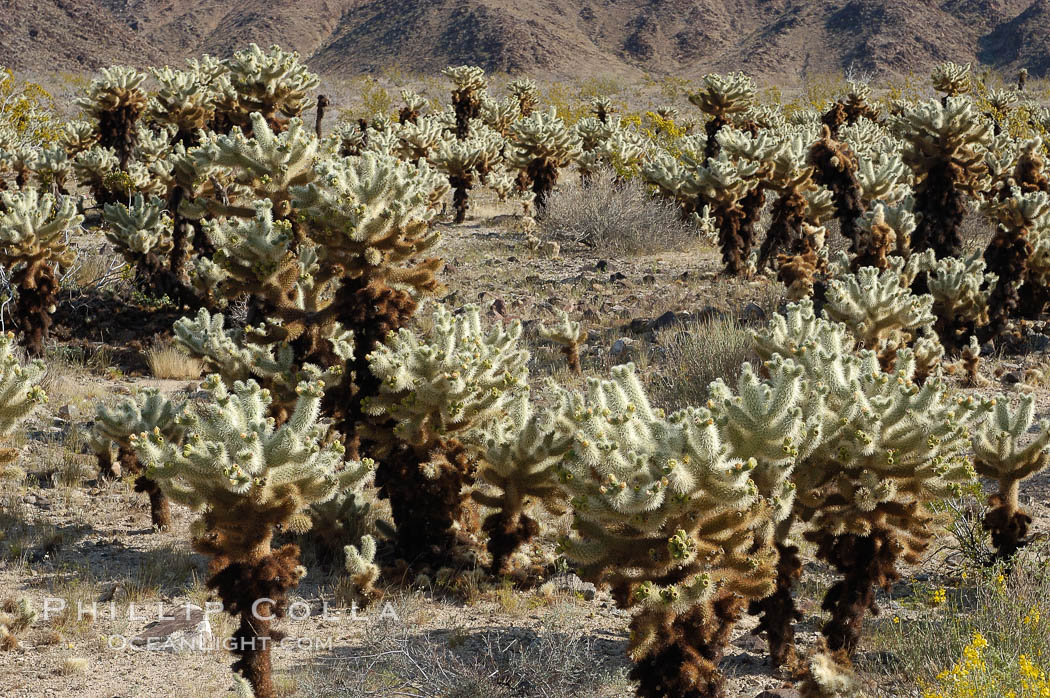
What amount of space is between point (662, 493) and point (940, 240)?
9021mm

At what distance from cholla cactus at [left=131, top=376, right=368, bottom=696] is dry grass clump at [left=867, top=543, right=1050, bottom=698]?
2.89 m

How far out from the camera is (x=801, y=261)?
9539mm

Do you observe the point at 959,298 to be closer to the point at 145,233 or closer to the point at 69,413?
the point at 69,413

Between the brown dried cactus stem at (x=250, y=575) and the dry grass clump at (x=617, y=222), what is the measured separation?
11410 millimetres

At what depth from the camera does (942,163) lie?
10.8 m

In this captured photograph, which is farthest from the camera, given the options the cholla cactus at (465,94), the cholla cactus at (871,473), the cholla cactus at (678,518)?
the cholla cactus at (465,94)

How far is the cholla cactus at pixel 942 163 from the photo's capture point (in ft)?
34.6

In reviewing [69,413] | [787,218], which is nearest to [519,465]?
[69,413]

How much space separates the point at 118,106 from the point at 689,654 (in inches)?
526

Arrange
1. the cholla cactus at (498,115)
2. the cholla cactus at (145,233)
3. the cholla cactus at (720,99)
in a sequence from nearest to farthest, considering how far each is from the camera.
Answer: the cholla cactus at (145,233)
the cholla cactus at (720,99)
the cholla cactus at (498,115)

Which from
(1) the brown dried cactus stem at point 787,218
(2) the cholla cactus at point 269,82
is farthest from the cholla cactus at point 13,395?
(1) the brown dried cactus stem at point 787,218

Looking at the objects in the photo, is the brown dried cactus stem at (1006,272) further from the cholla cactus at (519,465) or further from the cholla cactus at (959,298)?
the cholla cactus at (519,465)

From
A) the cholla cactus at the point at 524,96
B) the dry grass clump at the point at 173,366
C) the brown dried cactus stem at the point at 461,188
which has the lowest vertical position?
the dry grass clump at the point at 173,366

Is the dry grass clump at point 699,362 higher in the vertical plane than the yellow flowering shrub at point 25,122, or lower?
lower
